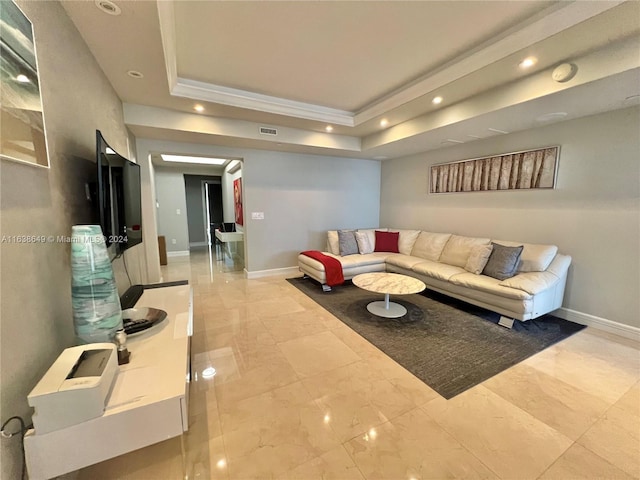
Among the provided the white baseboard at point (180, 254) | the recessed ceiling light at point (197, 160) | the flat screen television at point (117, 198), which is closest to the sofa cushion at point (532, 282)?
the flat screen television at point (117, 198)

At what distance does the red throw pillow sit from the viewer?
15.9 feet

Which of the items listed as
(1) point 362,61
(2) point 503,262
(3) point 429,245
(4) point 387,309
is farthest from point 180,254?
(2) point 503,262

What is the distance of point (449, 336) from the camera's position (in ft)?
8.71

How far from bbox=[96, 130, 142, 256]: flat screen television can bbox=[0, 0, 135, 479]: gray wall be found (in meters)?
0.15

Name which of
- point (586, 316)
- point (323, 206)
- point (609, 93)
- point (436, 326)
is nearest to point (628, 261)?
point (586, 316)

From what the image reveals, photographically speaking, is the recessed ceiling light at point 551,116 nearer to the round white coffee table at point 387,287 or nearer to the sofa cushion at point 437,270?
the sofa cushion at point 437,270

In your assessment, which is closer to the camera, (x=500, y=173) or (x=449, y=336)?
(x=449, y=336)

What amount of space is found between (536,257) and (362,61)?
2.95 metres

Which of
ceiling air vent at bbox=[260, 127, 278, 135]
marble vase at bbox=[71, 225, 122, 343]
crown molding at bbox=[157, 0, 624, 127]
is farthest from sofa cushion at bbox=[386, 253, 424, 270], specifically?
marble vase at bbox=[71, 225, 122, 343]

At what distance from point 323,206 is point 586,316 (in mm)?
4090

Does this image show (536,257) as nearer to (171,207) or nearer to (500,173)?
(500,173)

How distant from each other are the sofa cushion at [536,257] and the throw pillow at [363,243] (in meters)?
2.27

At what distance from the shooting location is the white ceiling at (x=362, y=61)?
1.81 meters

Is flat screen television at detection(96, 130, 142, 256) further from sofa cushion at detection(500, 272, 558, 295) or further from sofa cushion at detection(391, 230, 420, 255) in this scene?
sofa cushion at detection(391, 230, 420, 255)
